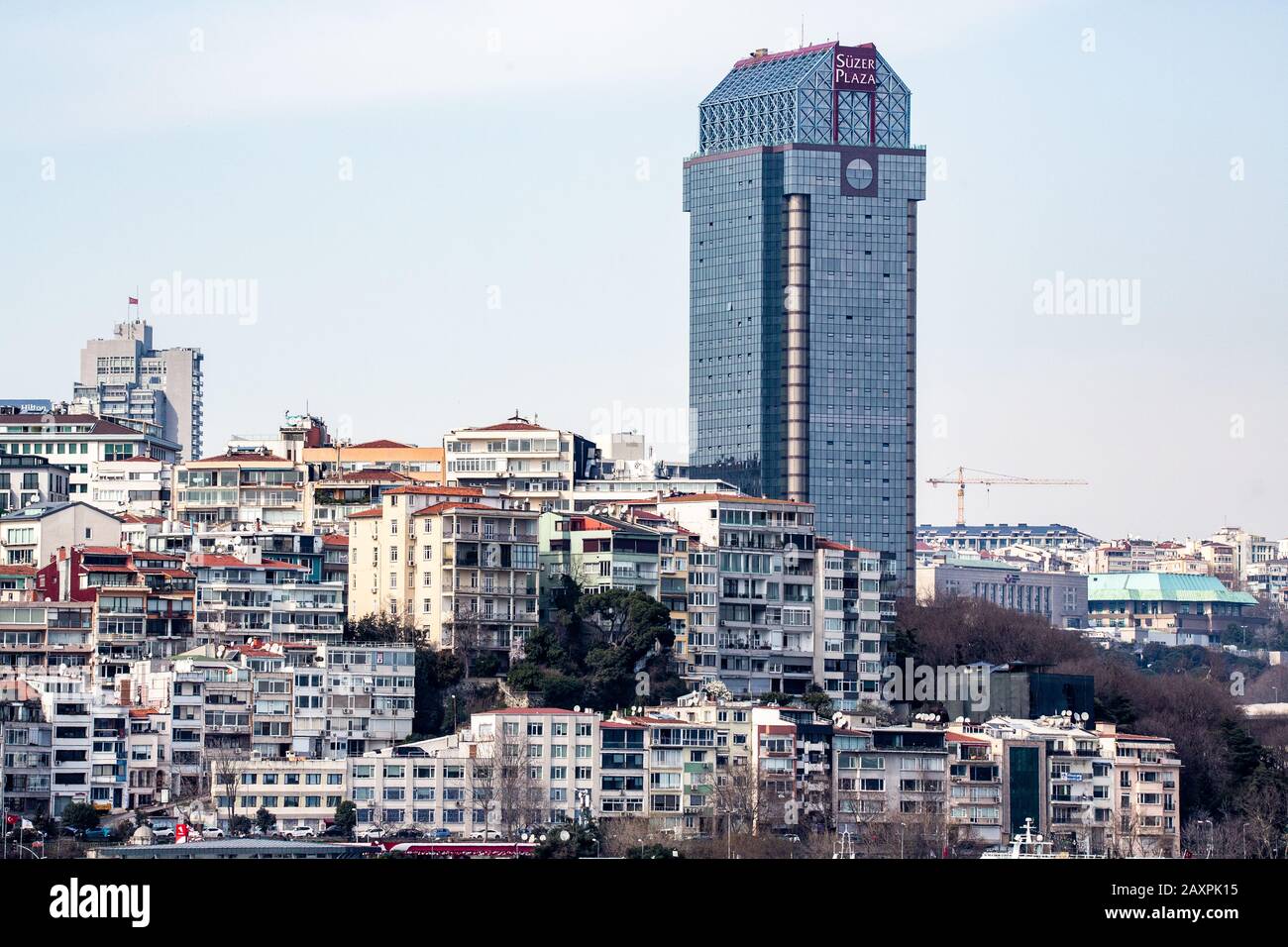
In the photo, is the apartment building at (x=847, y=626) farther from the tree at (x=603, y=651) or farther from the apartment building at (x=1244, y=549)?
the apartment building at (x=1244, y=549)

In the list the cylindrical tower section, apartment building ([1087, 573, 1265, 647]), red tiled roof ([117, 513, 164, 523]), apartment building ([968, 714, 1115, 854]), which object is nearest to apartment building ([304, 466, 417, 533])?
red tiled roof ([117, 513, 164, 523])

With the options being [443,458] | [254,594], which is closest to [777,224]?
[443,458]

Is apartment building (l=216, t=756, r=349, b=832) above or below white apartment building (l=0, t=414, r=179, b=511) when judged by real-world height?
below

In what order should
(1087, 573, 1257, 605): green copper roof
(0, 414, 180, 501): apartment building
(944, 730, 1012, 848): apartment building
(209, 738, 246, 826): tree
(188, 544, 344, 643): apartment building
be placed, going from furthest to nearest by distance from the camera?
(1087, 573, 1257, 605): green copper roof → (0, 414, 180, 501): apartment building → (188, 544, 344, 643): apartment building → (944, 730, 1012, 848): apartment building → (209, 738, 246, 826): tree

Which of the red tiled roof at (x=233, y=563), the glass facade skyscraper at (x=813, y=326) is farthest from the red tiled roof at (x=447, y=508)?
the glass facade skyscraper at (x=813, y=326)

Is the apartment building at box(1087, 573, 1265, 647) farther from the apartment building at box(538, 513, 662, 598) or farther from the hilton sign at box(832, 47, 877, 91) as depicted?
the apartment building at box(538, 513, 662, 598)
